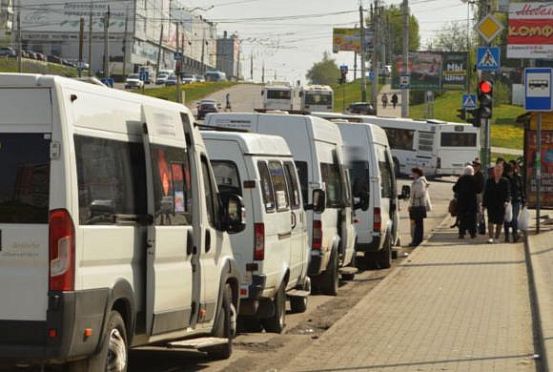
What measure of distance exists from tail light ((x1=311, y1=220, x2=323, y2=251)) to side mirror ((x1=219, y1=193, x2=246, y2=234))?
5.78 metres

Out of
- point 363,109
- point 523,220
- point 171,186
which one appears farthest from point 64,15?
point 171,186

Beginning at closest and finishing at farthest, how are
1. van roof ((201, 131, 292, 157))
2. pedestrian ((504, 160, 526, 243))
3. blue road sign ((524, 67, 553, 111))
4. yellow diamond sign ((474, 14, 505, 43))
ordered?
van roof ((201, 131, 292, 157)) < blue road sign ((524, 67, 553, 111)) < pedestrian ((504, 160, 526, 243)) < yellow diamond sign ((474, 14, 505, 43))

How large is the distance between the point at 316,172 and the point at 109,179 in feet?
29.0

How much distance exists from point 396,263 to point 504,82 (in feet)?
399

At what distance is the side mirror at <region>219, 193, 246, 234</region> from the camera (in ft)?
39.9

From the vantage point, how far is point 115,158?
31.6 feet

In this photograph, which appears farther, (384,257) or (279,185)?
(384,257)

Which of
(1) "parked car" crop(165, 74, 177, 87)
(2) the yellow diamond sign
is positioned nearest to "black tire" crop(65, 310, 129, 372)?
(2) the yellow diamond sign

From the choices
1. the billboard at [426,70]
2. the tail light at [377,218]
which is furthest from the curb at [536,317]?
the billboard at [426,70]

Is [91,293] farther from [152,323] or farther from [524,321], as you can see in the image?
[524,321]

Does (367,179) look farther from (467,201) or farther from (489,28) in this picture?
(489,28)

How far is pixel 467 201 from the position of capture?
3064 cm

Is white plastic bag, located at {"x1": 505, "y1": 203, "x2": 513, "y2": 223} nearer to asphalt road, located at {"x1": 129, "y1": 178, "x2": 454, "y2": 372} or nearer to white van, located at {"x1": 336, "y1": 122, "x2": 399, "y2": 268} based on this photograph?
white van, located at {"x1": 336, "y1": 122, "x2": 399, "y2": 268}

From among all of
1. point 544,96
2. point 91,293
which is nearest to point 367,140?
point 544,96
